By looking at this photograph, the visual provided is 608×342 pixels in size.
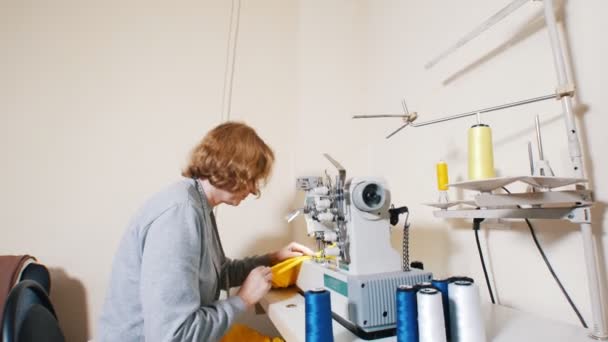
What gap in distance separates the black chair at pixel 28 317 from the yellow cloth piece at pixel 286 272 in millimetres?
685

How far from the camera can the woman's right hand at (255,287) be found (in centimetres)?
103

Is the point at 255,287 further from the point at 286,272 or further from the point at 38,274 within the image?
the point at 38,274

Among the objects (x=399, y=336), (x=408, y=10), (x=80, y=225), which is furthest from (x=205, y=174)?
(x=408, y=10)

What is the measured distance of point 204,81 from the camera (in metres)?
1.85

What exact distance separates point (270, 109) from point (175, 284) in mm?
1306

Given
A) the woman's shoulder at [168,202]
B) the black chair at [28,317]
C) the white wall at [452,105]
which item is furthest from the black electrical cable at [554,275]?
the black chair at [28,317]

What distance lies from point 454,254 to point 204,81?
4.99 feet

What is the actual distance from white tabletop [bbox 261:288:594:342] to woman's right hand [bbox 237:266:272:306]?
8 centimetres

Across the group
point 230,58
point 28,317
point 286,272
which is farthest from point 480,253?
point 230,58

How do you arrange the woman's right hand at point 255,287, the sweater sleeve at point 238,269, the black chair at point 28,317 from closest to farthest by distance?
the black chair at point 28,317 < the woman's right hand at point 255,287 < the sweater sleeve at point 238,269

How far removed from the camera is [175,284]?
832 mm

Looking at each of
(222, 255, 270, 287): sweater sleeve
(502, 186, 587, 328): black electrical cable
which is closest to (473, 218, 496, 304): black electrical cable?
(502, 186, 587, 328): black electrical cable

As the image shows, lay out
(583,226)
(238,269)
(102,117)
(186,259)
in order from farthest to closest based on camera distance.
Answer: (102,117)
(238,269)
(186,259)
(583,226)

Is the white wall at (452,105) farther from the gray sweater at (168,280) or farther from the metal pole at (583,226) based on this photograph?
the gray sweater at (168,280)
